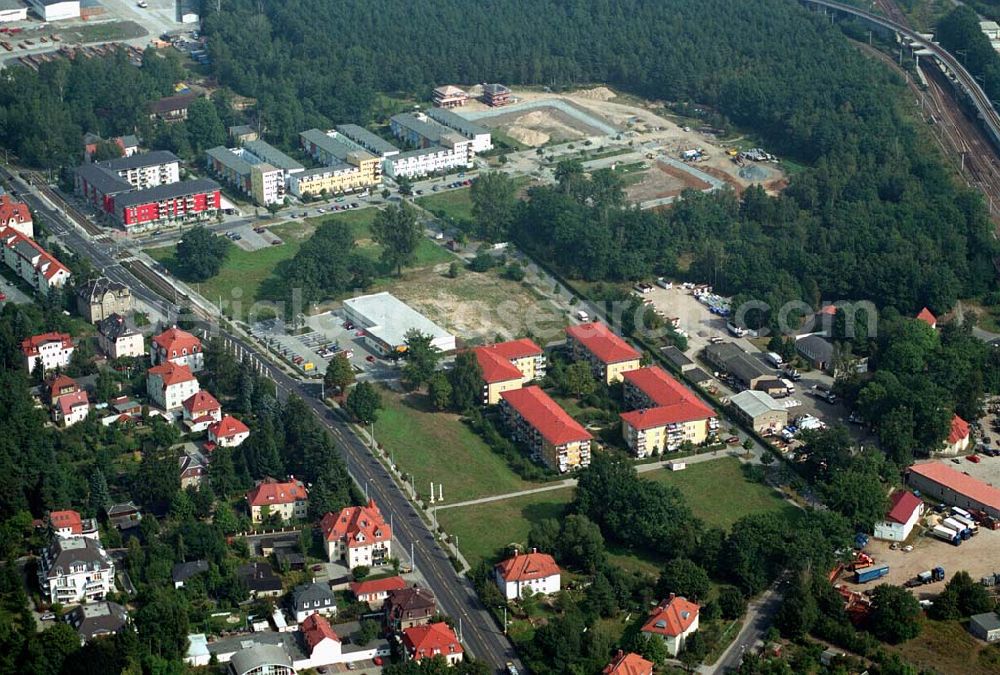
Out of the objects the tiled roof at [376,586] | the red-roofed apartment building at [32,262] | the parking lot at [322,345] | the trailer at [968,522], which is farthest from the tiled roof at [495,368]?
the red-roofed apartment building at [32,262]

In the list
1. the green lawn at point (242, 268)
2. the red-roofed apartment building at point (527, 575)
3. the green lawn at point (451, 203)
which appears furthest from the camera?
the green lawn at point (451, 203)

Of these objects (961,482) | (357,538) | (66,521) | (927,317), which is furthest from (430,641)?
(927,317)

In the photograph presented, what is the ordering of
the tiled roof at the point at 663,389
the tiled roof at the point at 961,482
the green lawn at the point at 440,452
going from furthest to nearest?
the tiled roof at the point at 663,389 → the green lawn at the point at 440,452 → the tiled roof at the point at 961,482

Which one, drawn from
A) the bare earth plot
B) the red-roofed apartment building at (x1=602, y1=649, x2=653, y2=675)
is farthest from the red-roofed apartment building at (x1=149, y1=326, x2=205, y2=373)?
the red-roofed apartment building at (x1=602, y1=649, x2=653, y2=675)

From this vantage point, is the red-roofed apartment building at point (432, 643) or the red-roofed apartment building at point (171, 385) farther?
the red-roofed apartment building at point (171, 385)

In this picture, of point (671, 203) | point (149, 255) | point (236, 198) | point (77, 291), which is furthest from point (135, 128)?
point (671, 203)

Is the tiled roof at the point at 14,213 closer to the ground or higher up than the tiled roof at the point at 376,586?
closer to the ground

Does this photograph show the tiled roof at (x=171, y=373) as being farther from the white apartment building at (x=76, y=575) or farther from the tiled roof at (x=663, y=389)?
the tiled roof at (x=663, y=389)

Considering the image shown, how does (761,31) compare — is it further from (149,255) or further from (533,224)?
(149,255)
